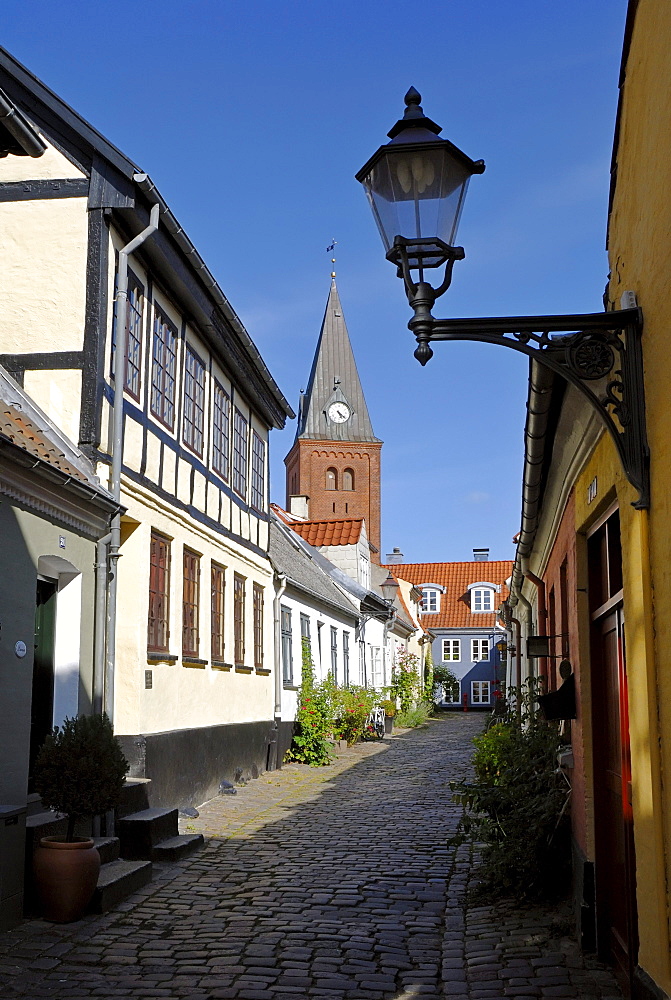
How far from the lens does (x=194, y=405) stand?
13086mm

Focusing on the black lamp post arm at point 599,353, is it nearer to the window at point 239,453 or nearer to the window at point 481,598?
the window at point 239,453

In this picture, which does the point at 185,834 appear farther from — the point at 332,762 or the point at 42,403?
the point at 332,762

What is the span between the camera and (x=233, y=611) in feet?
48.8

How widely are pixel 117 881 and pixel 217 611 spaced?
673 cm

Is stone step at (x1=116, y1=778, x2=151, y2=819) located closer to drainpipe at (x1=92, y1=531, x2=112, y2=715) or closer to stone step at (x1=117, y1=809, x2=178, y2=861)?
stone step at (x1=117, y1=809, x2=178, y2=861)

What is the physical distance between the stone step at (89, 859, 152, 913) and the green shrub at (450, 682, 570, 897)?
8.31ft

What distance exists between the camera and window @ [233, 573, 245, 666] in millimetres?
15118

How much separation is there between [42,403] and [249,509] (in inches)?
269

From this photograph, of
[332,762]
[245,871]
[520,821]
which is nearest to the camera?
[520,821]

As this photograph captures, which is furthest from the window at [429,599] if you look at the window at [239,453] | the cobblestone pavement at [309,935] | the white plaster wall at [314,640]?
the cobblestone pavement at [309,935]

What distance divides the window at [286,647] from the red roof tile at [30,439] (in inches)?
386

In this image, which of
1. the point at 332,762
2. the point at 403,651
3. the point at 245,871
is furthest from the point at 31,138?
the point at 403,651

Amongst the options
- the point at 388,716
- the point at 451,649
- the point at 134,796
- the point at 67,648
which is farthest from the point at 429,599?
the point at 67,648

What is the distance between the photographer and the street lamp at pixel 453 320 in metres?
3.93
